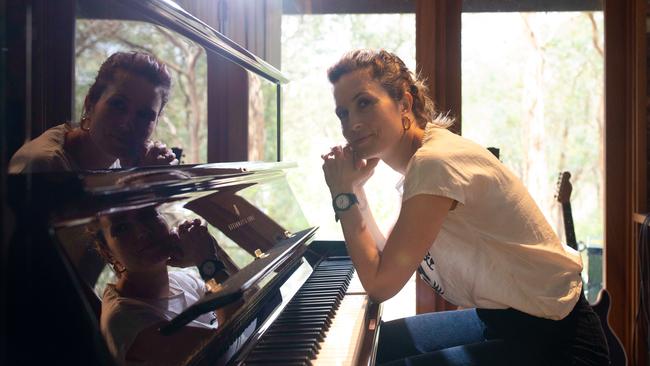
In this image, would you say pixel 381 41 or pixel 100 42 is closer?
pixel 100 42

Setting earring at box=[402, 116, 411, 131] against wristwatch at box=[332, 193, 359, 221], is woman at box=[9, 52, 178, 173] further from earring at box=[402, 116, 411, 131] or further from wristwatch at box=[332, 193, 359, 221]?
earring at box=[402, 116, 411, 131]

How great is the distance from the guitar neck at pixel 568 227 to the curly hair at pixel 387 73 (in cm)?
129

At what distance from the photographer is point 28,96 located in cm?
57

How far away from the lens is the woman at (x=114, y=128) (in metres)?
0.67

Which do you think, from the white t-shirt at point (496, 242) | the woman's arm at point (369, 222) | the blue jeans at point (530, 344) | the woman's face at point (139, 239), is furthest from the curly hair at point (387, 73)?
the woman's face at point (139, 239)

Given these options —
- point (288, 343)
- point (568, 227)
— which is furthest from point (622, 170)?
point (288, 343)

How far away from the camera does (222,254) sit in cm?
114

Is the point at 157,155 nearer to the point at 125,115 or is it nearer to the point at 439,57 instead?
the point at 125,115

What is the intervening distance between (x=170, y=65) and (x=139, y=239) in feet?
1.11

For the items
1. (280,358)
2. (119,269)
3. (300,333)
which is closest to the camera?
(119,269)

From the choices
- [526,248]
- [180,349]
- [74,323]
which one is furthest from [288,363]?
[526,248]

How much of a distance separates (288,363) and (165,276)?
0.24 meters

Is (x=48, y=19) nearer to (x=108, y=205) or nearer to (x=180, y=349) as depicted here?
(x=108, y=205)

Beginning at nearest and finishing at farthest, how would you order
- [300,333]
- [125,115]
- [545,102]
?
[125,115] → [300,333] → [545,102]
